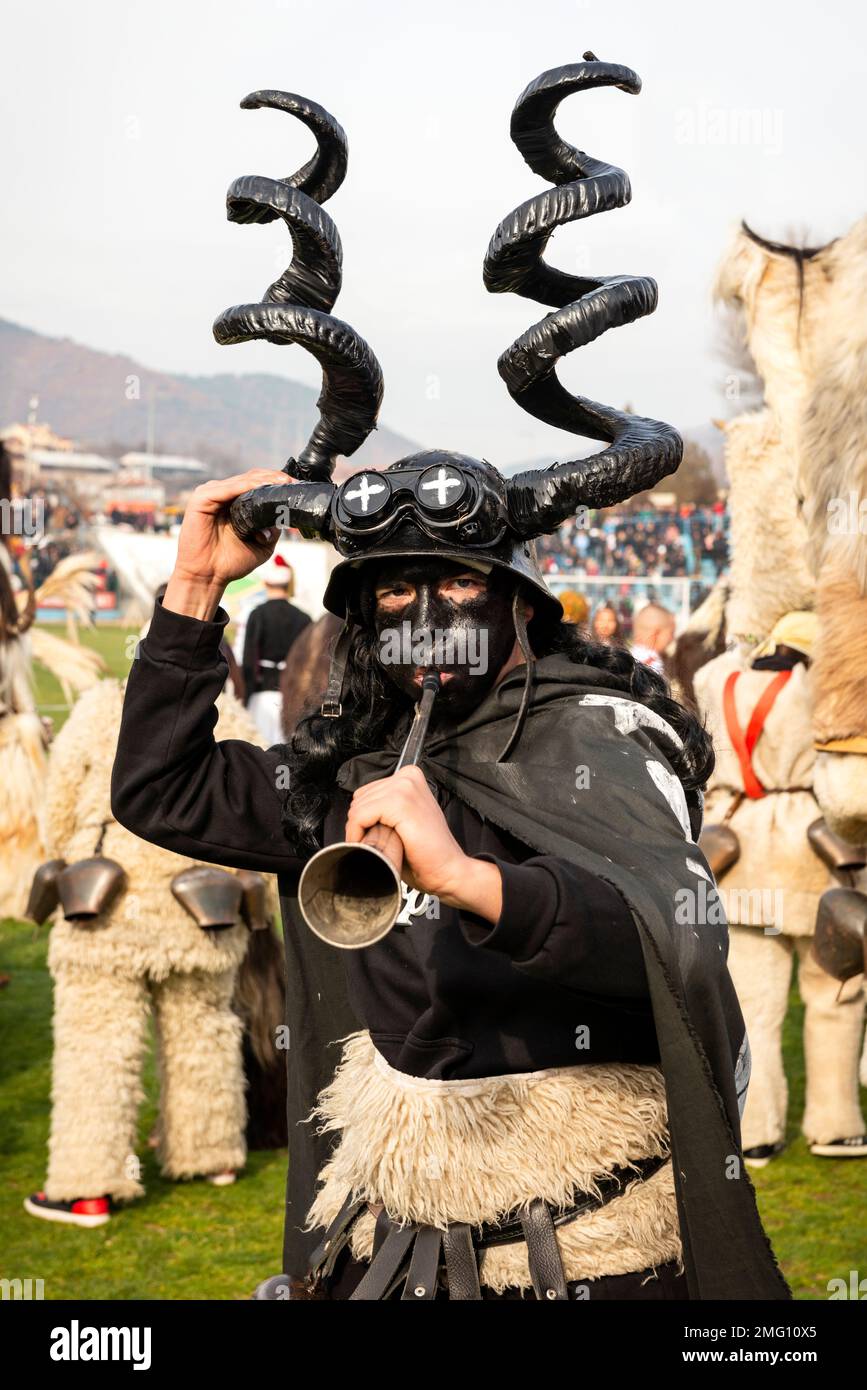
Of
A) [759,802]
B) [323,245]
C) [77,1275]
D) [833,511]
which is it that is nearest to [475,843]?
[323,245]

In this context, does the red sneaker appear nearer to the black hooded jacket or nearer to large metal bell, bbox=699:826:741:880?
large metal bell, bbox=699:826:741:880

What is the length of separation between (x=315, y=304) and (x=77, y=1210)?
402 centimetres

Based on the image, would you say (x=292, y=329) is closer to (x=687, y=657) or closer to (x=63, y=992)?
(x=63, y=992)

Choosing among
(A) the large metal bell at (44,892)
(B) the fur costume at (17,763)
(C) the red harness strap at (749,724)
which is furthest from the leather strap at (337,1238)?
(B) the fur costume at (17,763)

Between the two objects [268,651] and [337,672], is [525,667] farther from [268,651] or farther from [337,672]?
[268,651]

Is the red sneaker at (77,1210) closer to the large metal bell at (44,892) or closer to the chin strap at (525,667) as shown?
the large metal bell at (44,892)

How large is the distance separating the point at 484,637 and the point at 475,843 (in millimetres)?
341

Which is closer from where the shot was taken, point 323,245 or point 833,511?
point 323,245

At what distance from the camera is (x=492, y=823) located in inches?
92.8

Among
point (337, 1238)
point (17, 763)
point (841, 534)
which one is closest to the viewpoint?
point (337, 1238)

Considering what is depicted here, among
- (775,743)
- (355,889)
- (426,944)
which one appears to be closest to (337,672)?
(426,944)

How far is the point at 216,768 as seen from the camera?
2699 mm

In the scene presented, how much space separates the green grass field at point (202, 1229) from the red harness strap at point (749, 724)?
1.59 m
